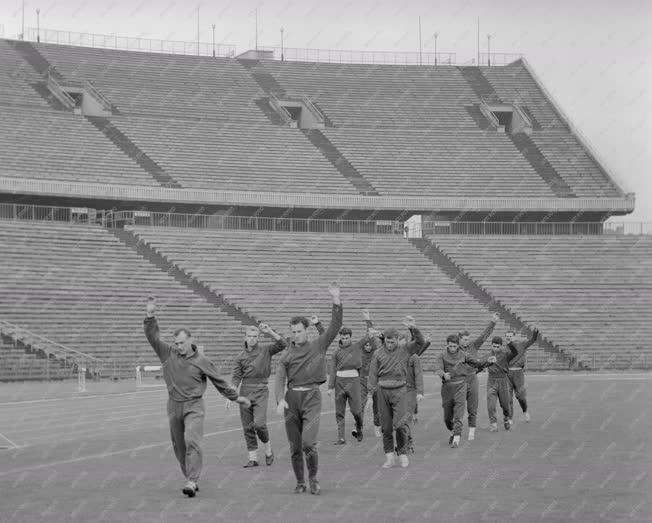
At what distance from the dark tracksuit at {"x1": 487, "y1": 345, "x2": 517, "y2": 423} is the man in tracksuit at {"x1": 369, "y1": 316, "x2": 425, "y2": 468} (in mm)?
5762

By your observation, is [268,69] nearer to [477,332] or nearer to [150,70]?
[150,70]

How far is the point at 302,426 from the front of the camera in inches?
522

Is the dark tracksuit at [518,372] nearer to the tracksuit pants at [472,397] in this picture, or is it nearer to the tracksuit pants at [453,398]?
the tracksuit pants at [472,397]

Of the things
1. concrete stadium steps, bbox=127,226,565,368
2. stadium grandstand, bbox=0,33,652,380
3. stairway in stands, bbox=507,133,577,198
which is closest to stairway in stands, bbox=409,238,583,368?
stadium grandstand, bbox=0,33,652,380

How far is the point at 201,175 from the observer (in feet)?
186

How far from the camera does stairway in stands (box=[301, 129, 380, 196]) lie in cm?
5912

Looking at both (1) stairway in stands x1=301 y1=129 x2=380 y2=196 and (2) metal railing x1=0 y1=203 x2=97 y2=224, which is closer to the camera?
(2) metal railing x1=0 y1=203 x2=97 y2=224

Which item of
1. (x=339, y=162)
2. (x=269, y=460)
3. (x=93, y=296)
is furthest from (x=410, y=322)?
(x=339, y=162)

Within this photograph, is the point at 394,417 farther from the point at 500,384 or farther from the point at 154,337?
the point at 500,384

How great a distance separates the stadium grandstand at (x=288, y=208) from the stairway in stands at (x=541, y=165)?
144 millimetres

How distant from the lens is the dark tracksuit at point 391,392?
50.8 ft

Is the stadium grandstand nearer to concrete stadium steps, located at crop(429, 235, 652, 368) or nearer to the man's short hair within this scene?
concrete stadium steps, located at crop(429, 235, 652, 368)

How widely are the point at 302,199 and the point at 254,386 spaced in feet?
136

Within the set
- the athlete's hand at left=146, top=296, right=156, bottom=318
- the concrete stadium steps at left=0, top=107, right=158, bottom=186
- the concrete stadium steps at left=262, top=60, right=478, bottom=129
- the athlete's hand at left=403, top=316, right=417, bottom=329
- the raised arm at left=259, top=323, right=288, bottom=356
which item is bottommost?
the raised arm at left=259, top=323, right=288, bottom=356
